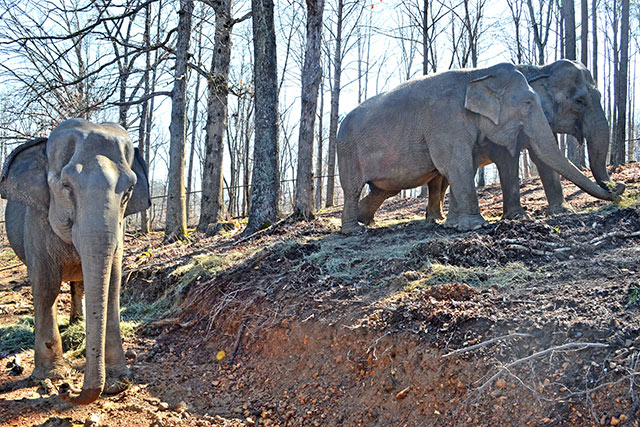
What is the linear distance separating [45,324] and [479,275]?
445 cm

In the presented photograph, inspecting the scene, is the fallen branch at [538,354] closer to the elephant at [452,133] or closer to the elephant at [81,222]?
the elephant at [81,222]

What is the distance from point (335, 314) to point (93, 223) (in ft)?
8.16

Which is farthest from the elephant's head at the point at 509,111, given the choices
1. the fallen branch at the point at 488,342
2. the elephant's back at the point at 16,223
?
the elephant's back at the point at 16,223

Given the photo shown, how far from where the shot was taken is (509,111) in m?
8.04

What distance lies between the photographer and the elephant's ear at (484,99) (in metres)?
7.98

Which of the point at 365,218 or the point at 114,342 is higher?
the point at 365,218

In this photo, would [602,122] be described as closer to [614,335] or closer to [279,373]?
[614,335]

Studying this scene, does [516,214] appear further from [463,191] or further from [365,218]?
[365,218]

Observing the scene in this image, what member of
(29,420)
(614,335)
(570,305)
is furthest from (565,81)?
(29,420)

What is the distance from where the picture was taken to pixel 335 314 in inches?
208

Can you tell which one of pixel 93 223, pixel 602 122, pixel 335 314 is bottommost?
pixel 335 314

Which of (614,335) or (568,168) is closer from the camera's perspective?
(614,335)

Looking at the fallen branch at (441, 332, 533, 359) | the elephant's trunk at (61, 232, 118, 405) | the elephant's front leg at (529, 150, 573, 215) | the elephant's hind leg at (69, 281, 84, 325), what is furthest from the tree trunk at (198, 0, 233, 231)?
the fallen branch at (441, 332, 533, 359)

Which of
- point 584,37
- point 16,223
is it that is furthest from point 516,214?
point 584,37
